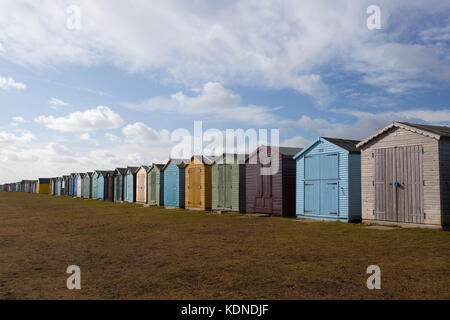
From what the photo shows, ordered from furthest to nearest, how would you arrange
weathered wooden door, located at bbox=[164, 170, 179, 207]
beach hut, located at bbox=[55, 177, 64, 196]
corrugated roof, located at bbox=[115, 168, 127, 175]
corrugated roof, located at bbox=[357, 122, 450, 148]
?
1. beach hut, located at bbox=[55, 177, 64, 196]
2. corrugated roof, located at bbox=[115, 168, 127, 175]
3. weathered wooden door, located at bbox=[164, 170, 179, 207]
4. corrugated roof, located at bbox=[357, 122, 450, 148]

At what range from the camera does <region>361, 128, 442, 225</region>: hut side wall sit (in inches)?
577

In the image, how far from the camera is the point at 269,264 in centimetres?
886

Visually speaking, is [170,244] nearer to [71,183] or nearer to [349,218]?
[349,218]

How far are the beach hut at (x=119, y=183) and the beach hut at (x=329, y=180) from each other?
2935cm

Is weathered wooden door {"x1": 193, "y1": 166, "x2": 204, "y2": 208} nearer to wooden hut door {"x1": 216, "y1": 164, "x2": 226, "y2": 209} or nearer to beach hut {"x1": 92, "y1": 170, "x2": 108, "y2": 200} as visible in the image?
wooden hut door {"x1": 216, "y1": 164, "x2": 226, "y2": 209}

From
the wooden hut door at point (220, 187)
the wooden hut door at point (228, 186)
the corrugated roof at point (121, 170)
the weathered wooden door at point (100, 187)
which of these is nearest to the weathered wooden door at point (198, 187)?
the wooden hut door at point (220, 187)

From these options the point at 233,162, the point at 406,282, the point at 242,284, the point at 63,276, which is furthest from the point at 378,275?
the point at 233,162

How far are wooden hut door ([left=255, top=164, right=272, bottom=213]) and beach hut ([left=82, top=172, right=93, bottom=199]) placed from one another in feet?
133

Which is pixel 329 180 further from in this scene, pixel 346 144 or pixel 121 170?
pixel 121 170

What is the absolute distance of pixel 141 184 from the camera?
4012 cm

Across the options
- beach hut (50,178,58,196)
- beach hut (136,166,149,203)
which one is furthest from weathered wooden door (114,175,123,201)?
beach hut (50,178,58,196)

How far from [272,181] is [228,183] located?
4578mm
